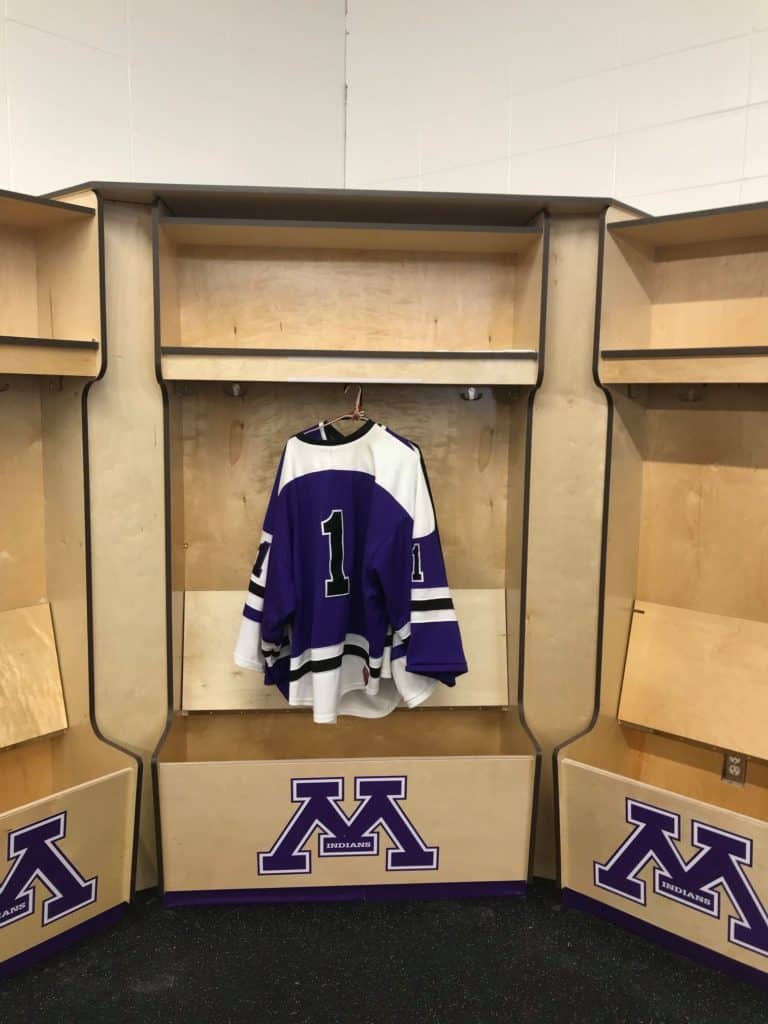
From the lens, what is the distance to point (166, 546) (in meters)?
2.03

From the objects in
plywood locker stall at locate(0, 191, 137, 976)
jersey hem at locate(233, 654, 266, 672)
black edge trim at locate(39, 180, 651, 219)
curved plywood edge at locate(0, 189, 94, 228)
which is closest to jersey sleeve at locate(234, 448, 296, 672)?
jersey hem at locate(233, 654, 266, 672)

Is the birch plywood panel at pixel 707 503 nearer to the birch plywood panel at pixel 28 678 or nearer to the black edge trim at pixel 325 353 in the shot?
the black edge trim at pixel 325 353

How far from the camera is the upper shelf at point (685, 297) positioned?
72.2 inches

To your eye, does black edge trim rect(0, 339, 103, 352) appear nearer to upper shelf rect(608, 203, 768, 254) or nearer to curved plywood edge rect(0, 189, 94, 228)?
curved plywood edge rect(0, 189, 94, 228)

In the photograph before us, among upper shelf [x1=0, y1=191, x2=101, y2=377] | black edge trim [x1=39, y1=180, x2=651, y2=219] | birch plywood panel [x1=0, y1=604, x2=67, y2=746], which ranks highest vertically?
black edge trim [x1=39, y1=180, x2=651, y2=219]

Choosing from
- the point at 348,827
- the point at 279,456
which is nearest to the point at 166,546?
the point at 279,456

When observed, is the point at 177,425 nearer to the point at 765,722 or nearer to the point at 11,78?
the point at 11,78

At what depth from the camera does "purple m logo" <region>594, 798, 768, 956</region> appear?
1756 millimetres

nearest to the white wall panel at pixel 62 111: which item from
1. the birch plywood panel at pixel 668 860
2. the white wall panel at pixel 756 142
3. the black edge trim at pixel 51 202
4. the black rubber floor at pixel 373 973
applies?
the black edge trim at pixel 51 202

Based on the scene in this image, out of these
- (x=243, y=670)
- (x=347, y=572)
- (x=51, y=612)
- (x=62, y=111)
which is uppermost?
(x=62, y=111)

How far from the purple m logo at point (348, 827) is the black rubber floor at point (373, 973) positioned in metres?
0.13

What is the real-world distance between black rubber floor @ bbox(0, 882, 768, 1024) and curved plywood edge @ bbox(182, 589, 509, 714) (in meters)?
0.56

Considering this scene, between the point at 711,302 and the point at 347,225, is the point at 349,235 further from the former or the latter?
the point at 711,302

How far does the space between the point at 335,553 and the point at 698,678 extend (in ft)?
3.56
